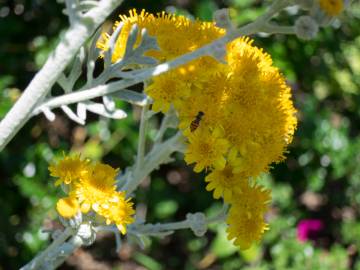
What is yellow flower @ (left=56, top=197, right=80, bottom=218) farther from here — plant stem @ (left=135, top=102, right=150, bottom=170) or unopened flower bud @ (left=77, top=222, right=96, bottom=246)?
plant stem @ (left=135, top=102, right=150, bottom=170)

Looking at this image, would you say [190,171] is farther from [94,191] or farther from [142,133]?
[94,191]

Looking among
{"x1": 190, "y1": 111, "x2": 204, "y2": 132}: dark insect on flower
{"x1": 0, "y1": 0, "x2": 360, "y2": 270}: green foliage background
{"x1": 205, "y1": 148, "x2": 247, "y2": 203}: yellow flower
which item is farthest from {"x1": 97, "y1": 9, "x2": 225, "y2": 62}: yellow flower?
{"x1": 0, "y1": 0, "x2": 360, "y2": 270}: green foliage background

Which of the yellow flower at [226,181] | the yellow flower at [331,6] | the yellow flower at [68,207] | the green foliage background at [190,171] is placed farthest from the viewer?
the green foliage background at [190,171]

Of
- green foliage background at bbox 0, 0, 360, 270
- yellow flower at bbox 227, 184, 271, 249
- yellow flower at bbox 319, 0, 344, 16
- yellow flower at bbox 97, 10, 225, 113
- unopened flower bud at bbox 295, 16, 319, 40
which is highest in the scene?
yellow flower at bbox 319, 0, 344, 16

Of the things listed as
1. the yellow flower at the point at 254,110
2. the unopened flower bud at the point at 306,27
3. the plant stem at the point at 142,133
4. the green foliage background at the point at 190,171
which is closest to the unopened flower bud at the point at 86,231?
the plant stem at the point at 142,133

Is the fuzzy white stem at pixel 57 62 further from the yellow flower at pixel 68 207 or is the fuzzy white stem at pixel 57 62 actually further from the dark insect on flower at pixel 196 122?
the dark insect on flower at pixel 196 122

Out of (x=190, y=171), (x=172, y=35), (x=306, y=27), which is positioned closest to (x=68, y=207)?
(x=172, y=35)
